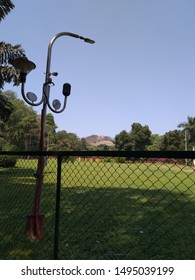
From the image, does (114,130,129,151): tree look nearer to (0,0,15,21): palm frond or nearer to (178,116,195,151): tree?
Answer: (178,116,195,151): tree

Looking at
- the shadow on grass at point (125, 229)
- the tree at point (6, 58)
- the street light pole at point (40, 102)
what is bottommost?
A: the shadow on grass at point (125, 229)

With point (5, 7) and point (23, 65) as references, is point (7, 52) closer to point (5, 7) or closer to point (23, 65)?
point (5, 7)

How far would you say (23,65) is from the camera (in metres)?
4.16

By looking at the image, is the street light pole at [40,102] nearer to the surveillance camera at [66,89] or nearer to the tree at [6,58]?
the surveillance camera at [66,89]

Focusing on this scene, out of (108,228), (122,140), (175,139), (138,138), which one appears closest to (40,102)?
(108,228)

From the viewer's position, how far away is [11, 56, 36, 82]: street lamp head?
410 cm

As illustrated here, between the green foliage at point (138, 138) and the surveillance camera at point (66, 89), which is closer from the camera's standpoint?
the surveillance camera at point (66, 89)

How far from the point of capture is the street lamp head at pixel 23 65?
4096 millimetres

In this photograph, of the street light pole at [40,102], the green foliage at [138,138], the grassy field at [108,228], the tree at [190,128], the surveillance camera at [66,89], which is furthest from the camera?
the green foliage at [138,138]

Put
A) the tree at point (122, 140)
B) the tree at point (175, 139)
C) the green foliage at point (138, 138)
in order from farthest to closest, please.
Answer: the tree at point (122, 140) → the green foliage at point (138, 138) → the tree at point (175, 139)

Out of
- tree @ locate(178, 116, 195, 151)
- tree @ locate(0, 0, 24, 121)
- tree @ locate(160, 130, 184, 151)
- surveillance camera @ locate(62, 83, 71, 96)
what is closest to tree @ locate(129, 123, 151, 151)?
tree @ locate(160, 130, 184, 151)

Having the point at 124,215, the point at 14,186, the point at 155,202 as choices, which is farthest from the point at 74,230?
the point at 14,186

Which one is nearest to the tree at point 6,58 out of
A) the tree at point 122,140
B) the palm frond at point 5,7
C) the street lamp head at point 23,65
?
the palm frond at point 5,7

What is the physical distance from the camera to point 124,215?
5301mm
